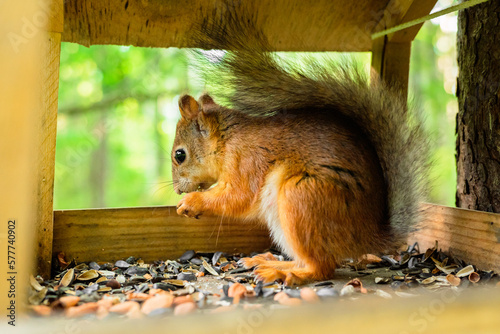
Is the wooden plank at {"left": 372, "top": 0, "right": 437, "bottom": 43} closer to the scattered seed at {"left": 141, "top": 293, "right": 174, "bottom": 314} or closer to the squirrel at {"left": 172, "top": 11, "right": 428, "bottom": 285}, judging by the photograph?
the squirrel at {"left": 172, "top": 11, "right": 428, "bottom": 285}

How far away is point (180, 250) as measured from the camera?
7.11ft

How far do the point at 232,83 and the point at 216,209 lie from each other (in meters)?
0.53

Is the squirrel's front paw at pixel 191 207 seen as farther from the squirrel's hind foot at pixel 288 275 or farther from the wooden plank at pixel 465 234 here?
the wooden plank at pixel 465 234

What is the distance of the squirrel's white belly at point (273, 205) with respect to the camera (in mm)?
1886

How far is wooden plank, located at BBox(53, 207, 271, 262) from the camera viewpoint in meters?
1.99

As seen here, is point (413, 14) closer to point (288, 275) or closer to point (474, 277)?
point (474, 277)

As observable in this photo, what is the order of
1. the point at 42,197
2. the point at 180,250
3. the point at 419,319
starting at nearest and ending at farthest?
the point at 419,319 < the point at 42,197 < the point at 180,250

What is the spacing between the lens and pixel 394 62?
7.76 feet

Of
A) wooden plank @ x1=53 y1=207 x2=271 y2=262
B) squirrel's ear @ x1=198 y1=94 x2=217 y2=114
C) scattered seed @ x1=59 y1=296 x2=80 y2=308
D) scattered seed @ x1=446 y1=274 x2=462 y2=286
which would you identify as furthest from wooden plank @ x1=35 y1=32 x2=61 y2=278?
scattered seed @ x1=446 y1=274 x2=462 y2=286

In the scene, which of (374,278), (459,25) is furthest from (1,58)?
(459,25)

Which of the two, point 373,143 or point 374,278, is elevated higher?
point 373,143

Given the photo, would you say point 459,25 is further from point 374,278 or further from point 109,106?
point 109,106

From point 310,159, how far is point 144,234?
82cm

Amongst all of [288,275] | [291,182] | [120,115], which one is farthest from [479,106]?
[120,115]
